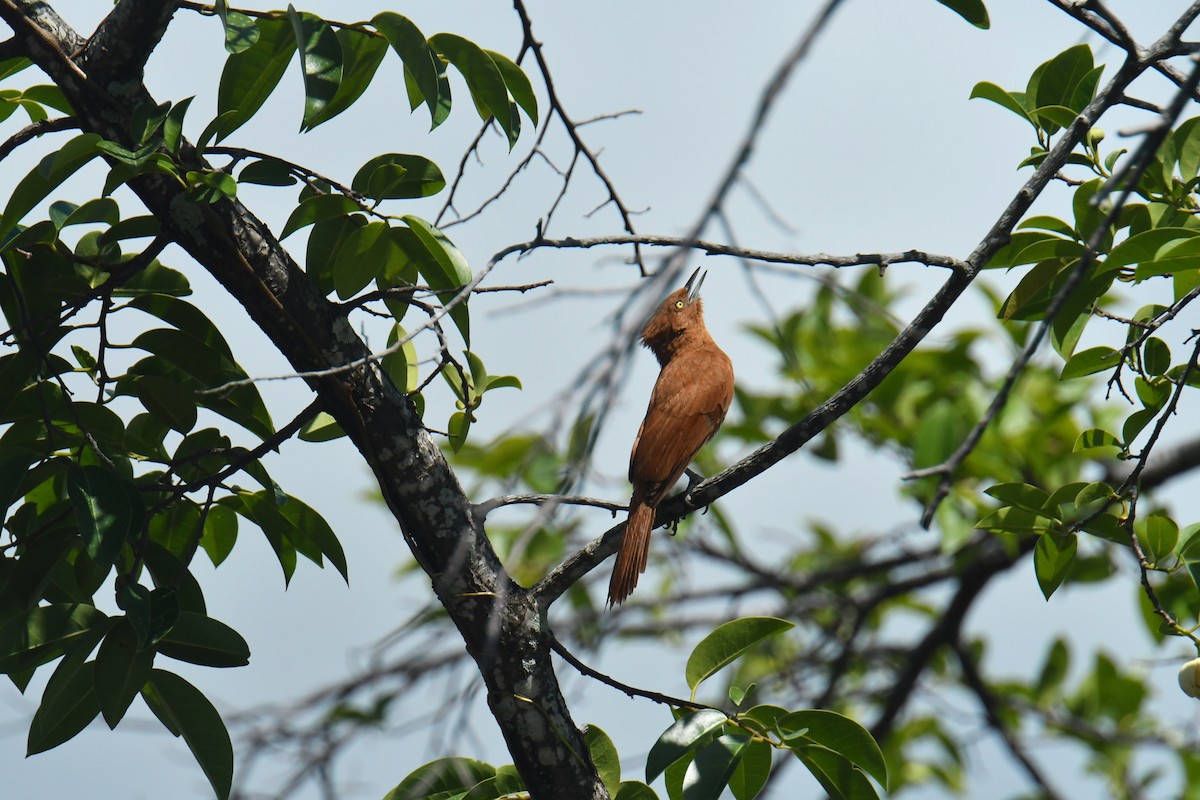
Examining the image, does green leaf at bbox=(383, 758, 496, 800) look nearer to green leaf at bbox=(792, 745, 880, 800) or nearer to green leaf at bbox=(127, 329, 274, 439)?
green leaf at bbox=(792, 745, 880, 800)

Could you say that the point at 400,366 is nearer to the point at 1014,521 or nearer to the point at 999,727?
the point at 1014,521

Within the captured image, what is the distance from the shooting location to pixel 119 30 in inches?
93.7

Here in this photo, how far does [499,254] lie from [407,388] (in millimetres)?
853

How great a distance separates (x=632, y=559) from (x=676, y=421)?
2.79ft

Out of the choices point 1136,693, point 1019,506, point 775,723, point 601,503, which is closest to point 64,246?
point 601,503

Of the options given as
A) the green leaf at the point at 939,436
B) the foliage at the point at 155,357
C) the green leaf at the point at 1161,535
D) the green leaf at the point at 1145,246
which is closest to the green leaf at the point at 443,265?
the foliage at the point at 155,357

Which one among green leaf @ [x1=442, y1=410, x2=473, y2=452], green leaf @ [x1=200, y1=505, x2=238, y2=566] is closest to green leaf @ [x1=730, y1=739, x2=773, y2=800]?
green leaf @ [x1=442, y1=410, x2=473, y2=452]

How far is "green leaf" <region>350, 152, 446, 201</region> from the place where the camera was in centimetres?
252

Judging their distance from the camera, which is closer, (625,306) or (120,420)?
(625,306)

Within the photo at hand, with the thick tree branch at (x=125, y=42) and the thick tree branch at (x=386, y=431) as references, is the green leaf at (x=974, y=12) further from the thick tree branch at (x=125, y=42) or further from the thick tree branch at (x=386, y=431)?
the thick tree branch at (x=125, y=42)

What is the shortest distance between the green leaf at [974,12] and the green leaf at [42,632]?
2162 mm

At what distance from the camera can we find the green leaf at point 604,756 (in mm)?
2750

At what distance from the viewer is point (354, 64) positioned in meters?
2.48

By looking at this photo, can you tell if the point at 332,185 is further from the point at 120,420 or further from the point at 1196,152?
the point at 1196,152
